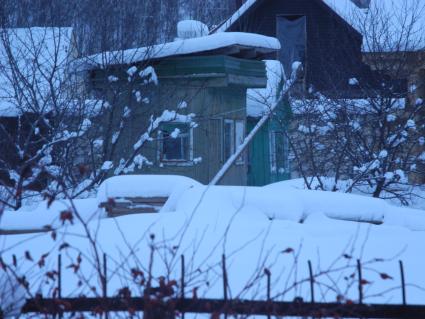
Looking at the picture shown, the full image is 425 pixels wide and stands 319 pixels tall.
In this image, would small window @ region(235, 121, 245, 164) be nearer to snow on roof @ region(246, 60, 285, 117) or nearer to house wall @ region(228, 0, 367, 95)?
snow on roof @ region(246, 60, 285, 117)

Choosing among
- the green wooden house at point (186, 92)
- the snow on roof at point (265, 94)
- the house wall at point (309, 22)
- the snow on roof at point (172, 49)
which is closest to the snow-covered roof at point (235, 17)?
the house wall at point (309, 22)

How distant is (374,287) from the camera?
14.6ft

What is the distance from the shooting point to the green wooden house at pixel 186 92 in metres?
13.1

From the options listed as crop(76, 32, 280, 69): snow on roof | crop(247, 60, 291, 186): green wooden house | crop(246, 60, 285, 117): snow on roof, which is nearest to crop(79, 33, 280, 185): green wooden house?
crop(76, 32, 280, 69): snow on roof

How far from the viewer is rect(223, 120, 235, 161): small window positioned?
1502 cm

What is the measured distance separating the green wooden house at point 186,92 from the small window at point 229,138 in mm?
37

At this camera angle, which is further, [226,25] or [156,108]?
[226,25]

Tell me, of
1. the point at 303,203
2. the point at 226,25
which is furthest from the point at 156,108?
the point at 226,25

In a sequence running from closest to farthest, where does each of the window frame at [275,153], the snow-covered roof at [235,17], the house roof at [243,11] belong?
the window frame at [275,153], the house roof at [243,11], the snow-covered roof at [235,17]

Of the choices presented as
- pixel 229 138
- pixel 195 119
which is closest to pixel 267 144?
pixel 229 138

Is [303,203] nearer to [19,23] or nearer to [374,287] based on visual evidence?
[374,287]

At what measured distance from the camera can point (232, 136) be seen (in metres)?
15.3

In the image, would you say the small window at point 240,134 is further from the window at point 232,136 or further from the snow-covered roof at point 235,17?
the snow-covered roof at point 235,17

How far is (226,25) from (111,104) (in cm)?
1233
